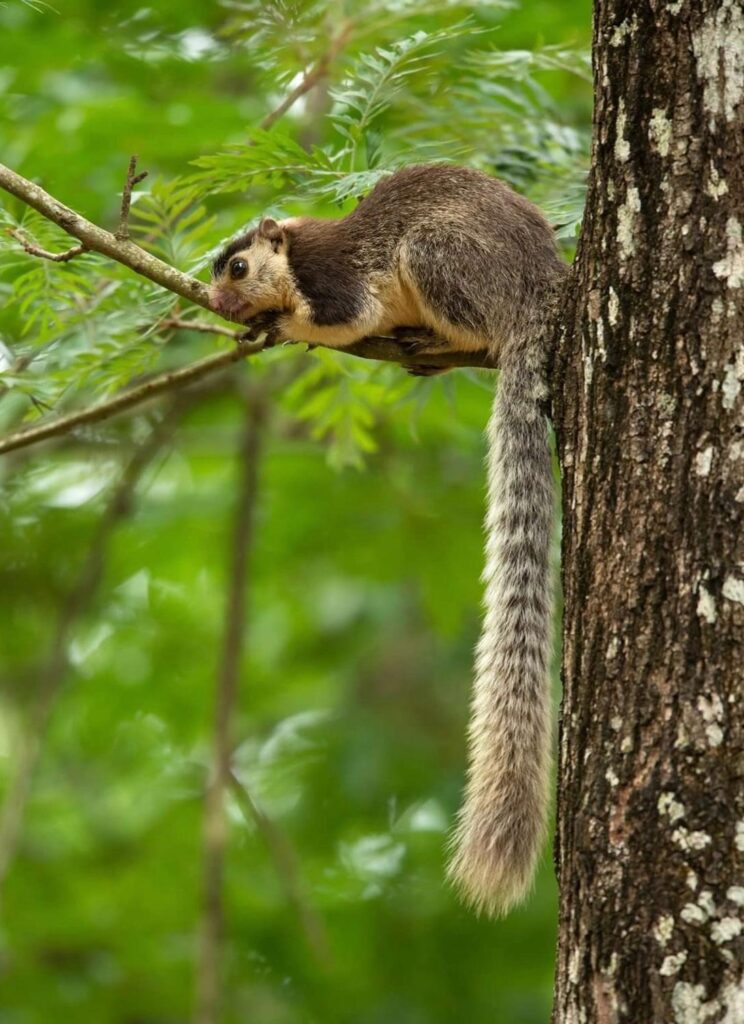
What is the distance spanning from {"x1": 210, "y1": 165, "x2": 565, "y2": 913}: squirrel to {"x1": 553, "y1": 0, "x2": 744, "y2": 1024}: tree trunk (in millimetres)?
324

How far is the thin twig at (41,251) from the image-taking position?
343cm

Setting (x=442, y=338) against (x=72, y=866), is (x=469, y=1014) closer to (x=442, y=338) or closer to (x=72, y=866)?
(x=72, y=866)

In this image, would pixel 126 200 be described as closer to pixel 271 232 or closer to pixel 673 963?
pixel 271 232

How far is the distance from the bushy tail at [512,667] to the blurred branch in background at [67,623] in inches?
105

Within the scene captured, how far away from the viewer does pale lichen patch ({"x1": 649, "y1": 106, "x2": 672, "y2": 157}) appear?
8.52 feet

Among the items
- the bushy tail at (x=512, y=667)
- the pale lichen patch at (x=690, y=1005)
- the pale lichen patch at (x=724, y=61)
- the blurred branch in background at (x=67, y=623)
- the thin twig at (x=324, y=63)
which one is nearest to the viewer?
the pale lichen patch at (x=690, y=1005)

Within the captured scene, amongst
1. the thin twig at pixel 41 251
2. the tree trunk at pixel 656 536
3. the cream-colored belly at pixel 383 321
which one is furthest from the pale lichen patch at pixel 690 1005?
the cream-colored belly at pixel 383 321

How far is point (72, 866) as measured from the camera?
701cm

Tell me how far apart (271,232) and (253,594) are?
10.5ft

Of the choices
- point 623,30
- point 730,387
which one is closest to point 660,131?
point 623,30

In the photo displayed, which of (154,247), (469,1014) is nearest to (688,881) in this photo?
(154,247)

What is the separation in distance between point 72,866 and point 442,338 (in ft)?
13.1

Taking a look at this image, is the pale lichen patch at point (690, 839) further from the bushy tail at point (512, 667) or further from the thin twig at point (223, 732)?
the thin twig at point (223, 732)

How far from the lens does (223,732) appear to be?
221 inches
